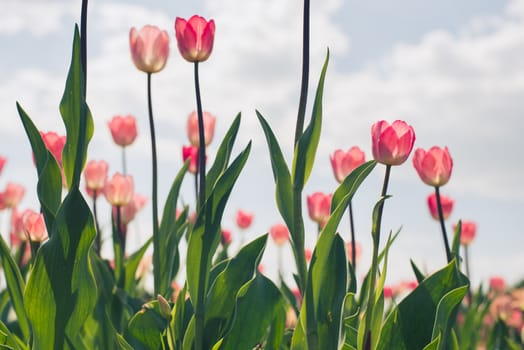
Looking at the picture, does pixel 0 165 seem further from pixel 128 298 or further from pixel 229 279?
pixel 229 279

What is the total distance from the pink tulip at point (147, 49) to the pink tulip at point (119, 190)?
88 cm

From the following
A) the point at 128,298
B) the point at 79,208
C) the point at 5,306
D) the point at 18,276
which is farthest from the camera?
the point at 5,306

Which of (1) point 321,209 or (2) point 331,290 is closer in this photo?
(2) point 331,290

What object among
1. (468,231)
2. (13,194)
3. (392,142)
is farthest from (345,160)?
(13,194)

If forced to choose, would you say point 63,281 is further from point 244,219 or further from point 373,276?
point 244,219

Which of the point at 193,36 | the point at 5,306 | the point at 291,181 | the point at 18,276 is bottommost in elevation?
the point at 5,306

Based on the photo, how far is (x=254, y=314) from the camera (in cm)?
216

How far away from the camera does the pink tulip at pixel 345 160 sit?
2.57 metres

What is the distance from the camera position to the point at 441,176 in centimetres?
249

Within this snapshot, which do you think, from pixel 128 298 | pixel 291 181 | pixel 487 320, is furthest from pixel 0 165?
pixel 487 320

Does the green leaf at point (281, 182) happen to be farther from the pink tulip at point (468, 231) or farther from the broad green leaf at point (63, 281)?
the pink tulip at point (468, 231)

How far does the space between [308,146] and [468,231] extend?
260 cm

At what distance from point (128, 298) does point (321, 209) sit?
2.76 ft

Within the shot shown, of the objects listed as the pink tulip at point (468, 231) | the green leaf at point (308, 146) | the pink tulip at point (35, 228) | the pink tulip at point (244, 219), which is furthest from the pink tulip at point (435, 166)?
the pink tulip at point (244, 219)
